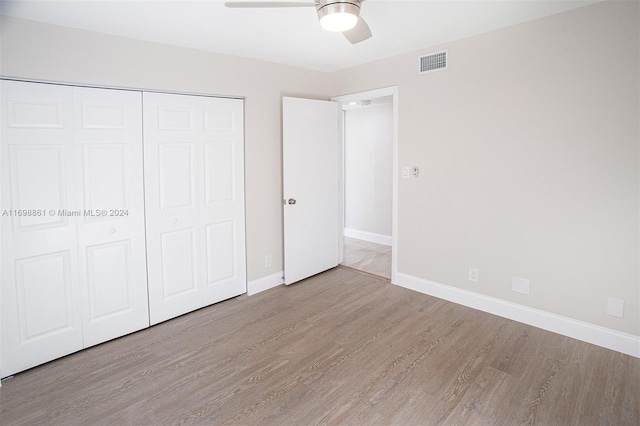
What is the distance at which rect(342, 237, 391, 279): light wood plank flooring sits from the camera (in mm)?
4467

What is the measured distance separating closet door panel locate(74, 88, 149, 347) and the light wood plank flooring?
254cm

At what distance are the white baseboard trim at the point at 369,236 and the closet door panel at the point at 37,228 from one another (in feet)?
13.7

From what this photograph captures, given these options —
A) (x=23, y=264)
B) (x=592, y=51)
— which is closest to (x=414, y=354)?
(x=592, y=51)

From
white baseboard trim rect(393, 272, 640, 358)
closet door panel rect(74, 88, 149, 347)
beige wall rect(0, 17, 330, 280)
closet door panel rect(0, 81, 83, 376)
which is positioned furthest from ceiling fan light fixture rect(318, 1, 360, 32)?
white baseboard trim rect(393, 272, 640, 358)

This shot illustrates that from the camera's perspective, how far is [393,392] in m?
2.20

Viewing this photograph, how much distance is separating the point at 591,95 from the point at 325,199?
102 inches

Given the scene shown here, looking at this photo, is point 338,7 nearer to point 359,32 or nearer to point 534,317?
point 359,32

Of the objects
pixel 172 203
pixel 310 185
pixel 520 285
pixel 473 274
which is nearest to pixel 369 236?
pixel 310 185

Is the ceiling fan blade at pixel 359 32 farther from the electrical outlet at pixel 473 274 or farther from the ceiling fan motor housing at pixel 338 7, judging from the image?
the electrical outlet at pixel 473 274

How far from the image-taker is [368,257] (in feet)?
16.4

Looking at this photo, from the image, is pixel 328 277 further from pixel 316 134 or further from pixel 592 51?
pixel 592 51

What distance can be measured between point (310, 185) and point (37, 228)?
2447 millimetres

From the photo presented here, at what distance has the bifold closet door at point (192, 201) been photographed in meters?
3.02

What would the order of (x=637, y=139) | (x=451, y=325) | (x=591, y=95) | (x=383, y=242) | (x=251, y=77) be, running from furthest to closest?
(x=383, y=242) < (x=251, y=77) < (x=451, y=325) < (x=591, y=95) < (x=637, y=139)
